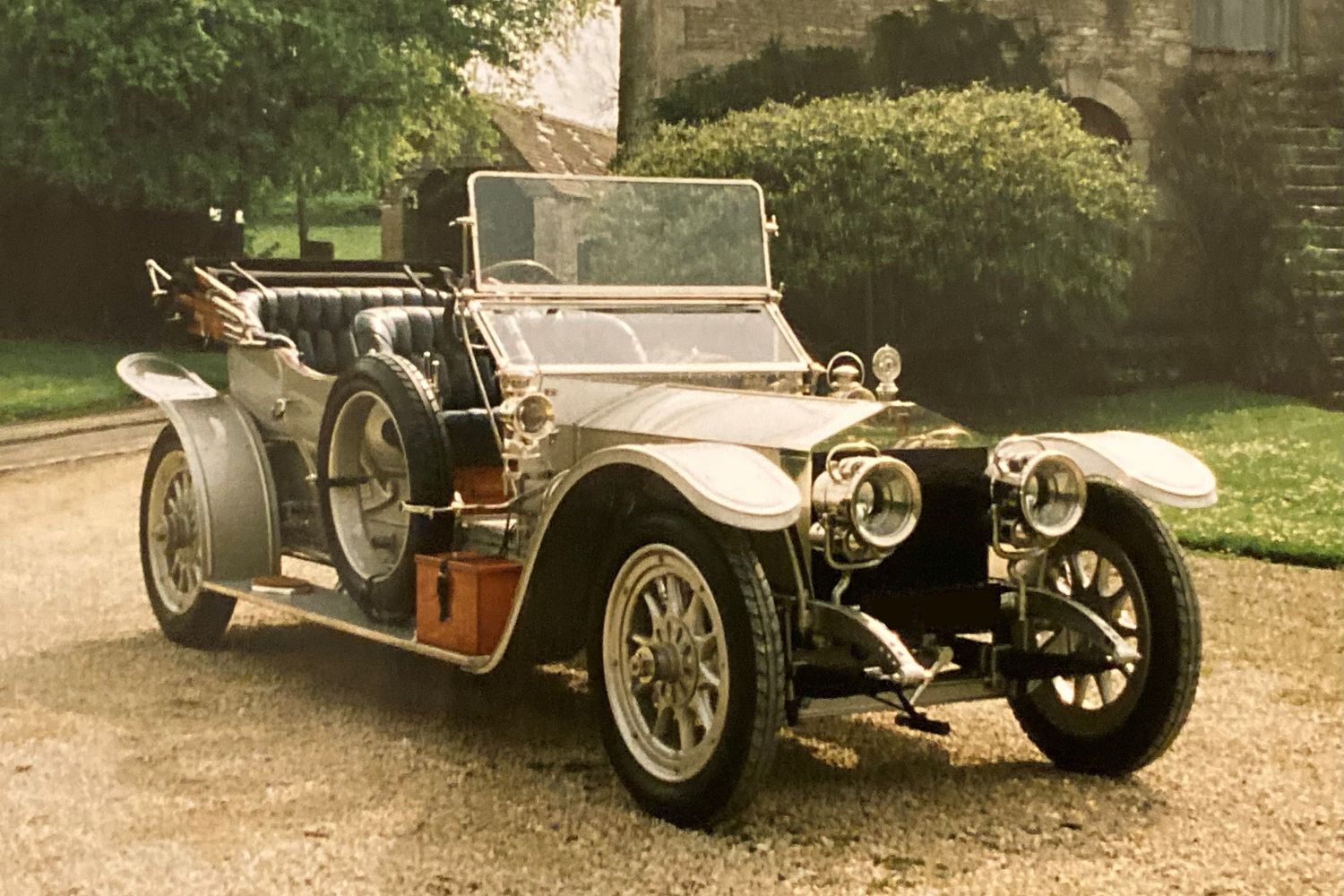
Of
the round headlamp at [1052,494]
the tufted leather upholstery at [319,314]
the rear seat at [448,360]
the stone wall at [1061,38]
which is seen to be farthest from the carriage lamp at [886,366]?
the stone wall at [1061,38]

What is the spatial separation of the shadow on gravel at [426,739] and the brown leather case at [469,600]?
1.08 feet

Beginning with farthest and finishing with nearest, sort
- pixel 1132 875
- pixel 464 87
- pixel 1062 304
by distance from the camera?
1. pixel 464 87
2. pixel 1062 304
3. pixel 1132 875

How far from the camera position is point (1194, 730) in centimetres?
586

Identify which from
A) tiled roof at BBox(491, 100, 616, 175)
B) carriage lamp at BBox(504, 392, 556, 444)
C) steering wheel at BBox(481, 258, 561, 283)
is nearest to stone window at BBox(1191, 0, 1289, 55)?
tiled roof at BBox(491, 100, 616, 175)

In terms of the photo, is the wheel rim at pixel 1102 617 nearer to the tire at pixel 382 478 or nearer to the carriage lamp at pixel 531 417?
the carriage lamp at pixel 531 417

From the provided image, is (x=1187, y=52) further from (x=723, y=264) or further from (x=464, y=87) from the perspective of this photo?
(x=723, y=264)

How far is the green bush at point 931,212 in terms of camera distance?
15.4m

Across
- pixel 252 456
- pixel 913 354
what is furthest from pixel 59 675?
pixel 913 354

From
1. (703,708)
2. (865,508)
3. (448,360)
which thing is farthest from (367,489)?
(865,508)

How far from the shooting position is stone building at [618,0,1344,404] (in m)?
19.4

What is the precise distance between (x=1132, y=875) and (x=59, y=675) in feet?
13.3

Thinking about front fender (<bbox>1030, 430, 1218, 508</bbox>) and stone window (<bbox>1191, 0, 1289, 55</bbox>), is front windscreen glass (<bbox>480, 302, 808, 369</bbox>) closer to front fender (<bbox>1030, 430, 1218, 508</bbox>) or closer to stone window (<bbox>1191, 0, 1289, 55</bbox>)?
front fender (<bbox>1030, 430, 1218, 508</bbox>)

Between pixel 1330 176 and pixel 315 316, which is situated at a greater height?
pixel 1330 176

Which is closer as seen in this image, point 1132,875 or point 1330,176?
point 1132,875
